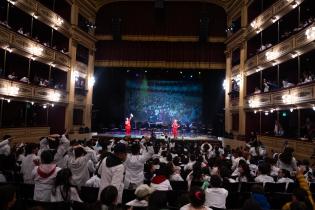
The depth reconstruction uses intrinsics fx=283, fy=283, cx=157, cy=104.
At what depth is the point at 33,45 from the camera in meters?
17.8

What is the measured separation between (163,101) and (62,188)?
2534 cm

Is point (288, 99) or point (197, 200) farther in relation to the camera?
point (288, 99)

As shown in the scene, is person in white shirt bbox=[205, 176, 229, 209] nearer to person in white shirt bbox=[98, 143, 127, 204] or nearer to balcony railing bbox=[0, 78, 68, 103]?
person in white shirt bbox=[98, 143, 127, 204]

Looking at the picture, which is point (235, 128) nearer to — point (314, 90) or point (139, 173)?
point (314, 90)

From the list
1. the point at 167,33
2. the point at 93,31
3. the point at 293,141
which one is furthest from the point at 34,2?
the point at 293,141

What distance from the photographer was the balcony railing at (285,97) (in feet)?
43.5

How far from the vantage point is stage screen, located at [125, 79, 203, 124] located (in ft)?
95.3

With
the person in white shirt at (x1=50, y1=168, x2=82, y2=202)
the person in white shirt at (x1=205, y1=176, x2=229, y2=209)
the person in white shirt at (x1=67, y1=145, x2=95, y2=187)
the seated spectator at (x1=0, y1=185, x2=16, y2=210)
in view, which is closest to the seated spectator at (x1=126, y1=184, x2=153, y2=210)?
the person in white shirt at (x1=50, y1=168, x2=82, y2=202)

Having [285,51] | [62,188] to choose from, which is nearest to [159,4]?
[285,51]

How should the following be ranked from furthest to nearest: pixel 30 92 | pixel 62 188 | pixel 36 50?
pixel 36 50, pixel 30 92, pixel 62 188

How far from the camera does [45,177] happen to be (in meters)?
4.55

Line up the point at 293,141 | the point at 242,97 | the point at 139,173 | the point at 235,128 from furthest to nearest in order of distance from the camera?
the point at 235,128 < the point at 242,97 < the point at 293,141 < the point at 139,173

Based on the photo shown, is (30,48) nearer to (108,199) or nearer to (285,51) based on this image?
(285,51)

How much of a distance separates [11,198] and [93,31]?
2539cm
